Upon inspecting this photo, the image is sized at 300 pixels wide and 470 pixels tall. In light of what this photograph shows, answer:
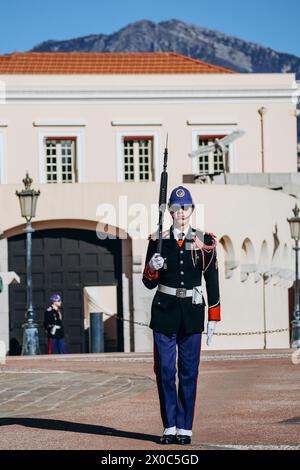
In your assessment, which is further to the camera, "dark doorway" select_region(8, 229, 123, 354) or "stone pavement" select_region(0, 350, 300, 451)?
"dark doorway" select_region(8, 229, 123, 354)

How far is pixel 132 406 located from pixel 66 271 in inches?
830

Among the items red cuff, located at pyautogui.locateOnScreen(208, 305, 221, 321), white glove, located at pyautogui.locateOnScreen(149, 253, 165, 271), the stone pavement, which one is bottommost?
the stone pavement

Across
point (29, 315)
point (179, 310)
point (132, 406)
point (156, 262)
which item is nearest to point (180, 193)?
point (156, 262)

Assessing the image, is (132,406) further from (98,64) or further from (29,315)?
(98,64)

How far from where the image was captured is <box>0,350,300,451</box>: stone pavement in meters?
10.2

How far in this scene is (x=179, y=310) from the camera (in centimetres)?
1002

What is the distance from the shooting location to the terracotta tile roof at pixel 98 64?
48.8 metres

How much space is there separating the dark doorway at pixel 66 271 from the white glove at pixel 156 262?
23.8 m

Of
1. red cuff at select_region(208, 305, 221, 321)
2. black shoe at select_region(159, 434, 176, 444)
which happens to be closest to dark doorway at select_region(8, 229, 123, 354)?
red cuff at select_region(208, 305, 221, 321)

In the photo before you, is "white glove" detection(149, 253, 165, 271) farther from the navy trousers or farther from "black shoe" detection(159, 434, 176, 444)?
"black shoe" detection(159, 434, 176, 444)

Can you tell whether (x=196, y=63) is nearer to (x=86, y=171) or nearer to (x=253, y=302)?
(x=86, y=171)

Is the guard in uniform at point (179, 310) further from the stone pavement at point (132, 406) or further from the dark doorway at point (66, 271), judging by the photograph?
the dark doorway at point (66, 271)

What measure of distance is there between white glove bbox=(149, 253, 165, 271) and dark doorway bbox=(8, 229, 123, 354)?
23.8m

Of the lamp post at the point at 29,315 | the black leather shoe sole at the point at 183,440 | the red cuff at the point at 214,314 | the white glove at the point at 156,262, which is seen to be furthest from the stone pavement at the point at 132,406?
the lamp post at the point at 29,315
